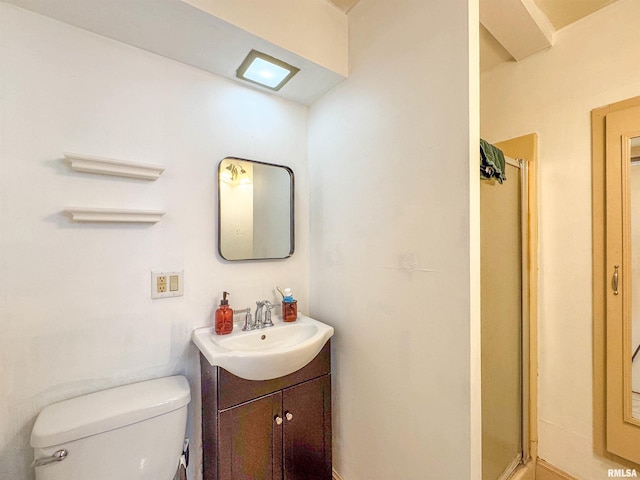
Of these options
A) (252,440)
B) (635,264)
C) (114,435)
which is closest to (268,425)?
(252,440)

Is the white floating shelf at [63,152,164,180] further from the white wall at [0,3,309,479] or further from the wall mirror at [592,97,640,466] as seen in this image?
the wall mirror at [592,97,640,466]

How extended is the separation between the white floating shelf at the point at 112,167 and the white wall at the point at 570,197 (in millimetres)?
2046

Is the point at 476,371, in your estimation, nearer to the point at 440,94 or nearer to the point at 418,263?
the point at 418,263

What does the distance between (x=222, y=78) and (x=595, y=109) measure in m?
1.93

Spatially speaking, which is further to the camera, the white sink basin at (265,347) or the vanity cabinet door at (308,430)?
the vanity cabinet door at (308,430)

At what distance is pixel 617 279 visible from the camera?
124cm

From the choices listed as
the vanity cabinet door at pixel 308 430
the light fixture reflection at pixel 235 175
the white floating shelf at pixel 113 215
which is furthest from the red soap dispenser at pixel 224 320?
the light fixture reflection at pixel 235 175

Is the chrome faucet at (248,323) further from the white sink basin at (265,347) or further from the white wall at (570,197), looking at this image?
the white wall at (570,197)

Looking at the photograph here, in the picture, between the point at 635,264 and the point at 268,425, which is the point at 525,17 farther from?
the point at 268,425

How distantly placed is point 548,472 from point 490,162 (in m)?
1.72

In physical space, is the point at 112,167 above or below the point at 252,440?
above

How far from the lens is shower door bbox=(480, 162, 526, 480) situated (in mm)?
1191

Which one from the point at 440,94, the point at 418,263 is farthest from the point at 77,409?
the point at 440,94

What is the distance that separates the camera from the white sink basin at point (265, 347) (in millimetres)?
992
